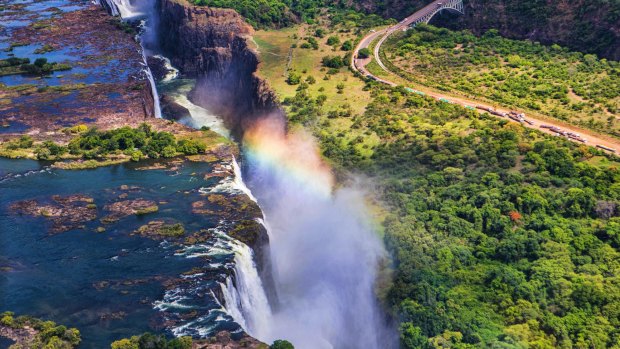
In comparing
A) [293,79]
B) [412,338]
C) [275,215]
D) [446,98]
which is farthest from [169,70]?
[412,338]

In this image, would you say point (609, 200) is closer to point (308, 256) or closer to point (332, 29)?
point (308, 256)

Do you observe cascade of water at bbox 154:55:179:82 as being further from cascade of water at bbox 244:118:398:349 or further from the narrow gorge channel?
cascade of water at bbox 244:118:398:349

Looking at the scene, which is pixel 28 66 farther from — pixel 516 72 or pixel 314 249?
pixel 516 72

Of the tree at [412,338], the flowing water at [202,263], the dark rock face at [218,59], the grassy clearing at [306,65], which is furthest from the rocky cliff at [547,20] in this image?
the tree at [412,338]

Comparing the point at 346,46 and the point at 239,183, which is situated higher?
the point at 346,46

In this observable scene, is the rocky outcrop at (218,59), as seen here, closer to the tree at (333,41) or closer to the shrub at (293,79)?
the shrub at (293,79)

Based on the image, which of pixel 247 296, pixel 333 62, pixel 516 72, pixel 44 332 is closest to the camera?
pixel 44 332

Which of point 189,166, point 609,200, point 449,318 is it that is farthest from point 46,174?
point 609,200

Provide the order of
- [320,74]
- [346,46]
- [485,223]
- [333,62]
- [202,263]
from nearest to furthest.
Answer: [202,263] < [485,223] < [320,74] < [333,62] < [346,46]
